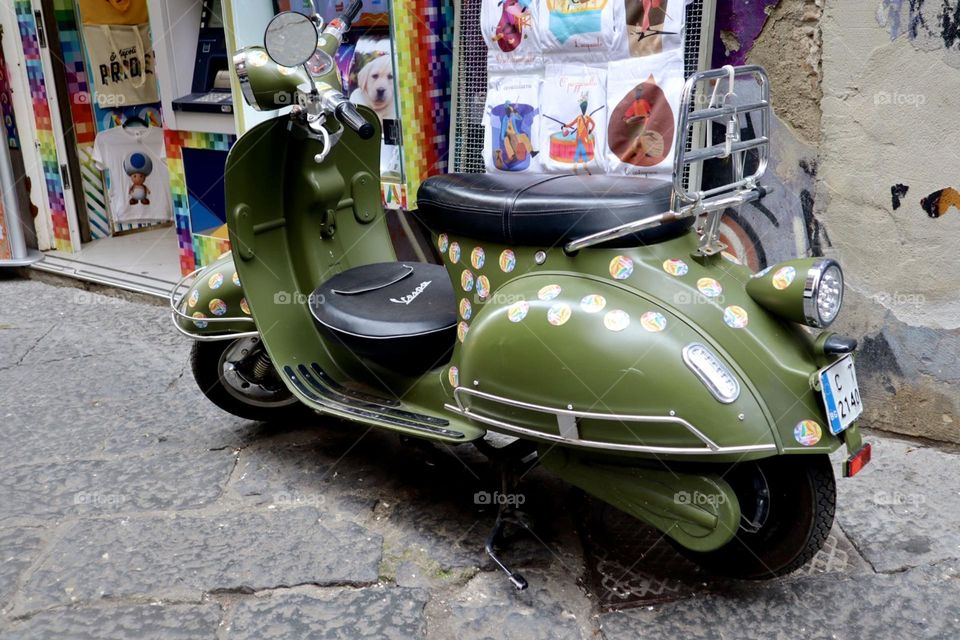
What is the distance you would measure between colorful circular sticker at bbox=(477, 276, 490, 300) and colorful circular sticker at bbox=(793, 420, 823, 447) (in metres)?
0.89

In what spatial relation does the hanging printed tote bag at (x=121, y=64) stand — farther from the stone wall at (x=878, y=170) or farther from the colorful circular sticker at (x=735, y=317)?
the colorful circular sticker at (x=735, y=317)

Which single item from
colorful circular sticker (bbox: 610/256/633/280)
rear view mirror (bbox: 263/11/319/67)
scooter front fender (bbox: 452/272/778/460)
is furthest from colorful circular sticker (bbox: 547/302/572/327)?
rear view mirror (bbox: 263/11/319/67)

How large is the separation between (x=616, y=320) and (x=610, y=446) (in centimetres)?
31

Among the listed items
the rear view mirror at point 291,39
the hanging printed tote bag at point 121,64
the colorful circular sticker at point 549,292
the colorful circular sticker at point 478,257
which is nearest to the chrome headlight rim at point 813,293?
the colorful circular sticker at point 549,292

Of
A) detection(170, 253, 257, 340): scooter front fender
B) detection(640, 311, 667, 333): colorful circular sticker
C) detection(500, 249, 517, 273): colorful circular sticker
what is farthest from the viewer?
detection(170, 253, 257, 340): scooter front fender

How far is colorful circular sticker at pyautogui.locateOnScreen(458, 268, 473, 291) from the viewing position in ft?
8.20

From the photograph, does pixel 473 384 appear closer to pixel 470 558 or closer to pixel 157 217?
pixel 470 558

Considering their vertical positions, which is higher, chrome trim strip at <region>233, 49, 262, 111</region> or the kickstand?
chrome trim strip at <region>233, 49, 262, 111</region>

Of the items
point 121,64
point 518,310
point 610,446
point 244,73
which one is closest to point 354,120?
point 244,73

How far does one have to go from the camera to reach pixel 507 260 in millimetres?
2385

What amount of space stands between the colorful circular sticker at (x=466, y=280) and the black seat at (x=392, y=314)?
0.18m

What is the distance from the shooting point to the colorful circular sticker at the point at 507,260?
237 cm

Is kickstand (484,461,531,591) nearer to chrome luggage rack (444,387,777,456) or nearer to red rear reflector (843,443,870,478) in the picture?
chrome luggage rack (444,387,777,456)

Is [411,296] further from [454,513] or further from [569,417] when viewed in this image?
[569,417]
